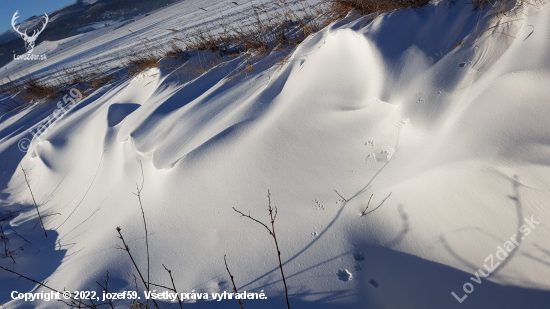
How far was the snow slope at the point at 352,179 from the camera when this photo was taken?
1381 millimetres

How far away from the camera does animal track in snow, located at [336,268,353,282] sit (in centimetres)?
145

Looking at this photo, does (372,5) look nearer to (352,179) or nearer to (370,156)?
(370,156)

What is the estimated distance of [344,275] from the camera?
1.47 meters

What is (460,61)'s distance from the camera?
186cm

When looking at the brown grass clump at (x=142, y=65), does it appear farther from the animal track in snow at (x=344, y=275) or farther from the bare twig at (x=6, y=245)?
the animal track in snow at (x=344, y=275)

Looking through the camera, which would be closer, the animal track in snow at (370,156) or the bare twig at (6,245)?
the animal track in snow at (370,156)

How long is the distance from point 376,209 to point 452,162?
0.49 metres

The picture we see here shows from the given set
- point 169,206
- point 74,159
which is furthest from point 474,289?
point 74,159

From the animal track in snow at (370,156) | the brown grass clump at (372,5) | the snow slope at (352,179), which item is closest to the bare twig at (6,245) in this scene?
the snow slope at (352,179)

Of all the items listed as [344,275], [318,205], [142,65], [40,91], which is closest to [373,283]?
[344,275]

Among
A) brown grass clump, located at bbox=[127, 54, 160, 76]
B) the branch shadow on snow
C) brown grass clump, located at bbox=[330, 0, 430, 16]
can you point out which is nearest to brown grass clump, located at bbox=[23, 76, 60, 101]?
brown grass clump, located at bbox=[127, 54, 160, 76]

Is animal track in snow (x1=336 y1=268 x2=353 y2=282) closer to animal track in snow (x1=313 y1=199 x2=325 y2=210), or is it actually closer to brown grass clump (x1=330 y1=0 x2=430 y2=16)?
animal track in snow (x1=313 y1=199 x2=325 y2=210)

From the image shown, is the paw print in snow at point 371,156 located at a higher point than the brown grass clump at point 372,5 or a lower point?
lower

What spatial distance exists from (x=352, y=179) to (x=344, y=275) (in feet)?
1.98
